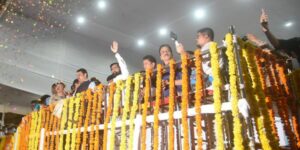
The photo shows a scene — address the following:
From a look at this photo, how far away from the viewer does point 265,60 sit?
11.3ft

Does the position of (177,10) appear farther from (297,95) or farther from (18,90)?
(18,90)

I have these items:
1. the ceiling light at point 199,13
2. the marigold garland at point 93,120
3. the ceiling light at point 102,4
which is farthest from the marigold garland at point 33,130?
the ceiling light at point 199,13

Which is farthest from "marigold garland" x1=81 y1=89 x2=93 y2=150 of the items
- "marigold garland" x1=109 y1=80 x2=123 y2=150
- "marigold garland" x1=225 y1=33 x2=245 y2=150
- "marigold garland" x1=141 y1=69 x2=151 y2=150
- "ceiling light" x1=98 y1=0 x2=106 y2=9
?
"ceiling light" x1=98 y1=0 x2=106 y2=9

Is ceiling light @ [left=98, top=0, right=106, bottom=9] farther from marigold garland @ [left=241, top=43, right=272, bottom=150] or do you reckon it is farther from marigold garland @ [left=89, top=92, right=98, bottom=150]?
marigold garland @ [left=241, top=43, right=272, bottom=150]

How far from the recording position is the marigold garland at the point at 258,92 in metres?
2.72

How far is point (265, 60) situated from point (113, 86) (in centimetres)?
213

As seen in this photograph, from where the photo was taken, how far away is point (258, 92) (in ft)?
9.54

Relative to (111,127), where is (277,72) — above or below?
above

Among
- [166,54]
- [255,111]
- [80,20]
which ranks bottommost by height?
[255,111]

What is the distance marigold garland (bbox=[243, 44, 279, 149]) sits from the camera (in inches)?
107

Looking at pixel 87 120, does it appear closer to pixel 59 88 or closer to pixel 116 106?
pixel 116 106

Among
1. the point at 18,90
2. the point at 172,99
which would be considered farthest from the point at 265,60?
the point at 18,90

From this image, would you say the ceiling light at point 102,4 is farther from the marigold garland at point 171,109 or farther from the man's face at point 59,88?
the marigold garland at point 171,109

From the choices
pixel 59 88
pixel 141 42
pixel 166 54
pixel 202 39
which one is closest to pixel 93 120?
pixel 166 54
